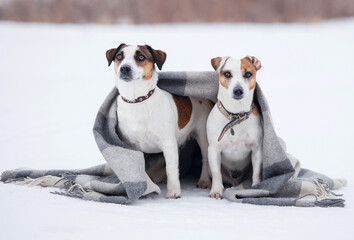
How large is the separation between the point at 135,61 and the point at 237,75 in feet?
2.58

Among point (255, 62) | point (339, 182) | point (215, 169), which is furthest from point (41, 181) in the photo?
point (339, 182)

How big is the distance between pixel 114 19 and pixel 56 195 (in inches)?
335

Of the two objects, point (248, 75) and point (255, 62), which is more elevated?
point (255, 62)

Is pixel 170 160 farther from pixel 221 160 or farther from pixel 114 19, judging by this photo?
pixel 114 19

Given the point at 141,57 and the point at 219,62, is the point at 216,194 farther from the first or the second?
the point at 141,57

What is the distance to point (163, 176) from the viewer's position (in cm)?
402

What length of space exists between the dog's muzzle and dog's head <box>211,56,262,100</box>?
719 millimetres

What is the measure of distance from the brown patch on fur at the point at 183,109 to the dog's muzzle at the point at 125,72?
0.61m

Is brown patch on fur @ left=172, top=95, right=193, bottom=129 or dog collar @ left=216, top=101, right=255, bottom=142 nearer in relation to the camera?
dog collar @ left=216, top=101, right=255, bottom=142

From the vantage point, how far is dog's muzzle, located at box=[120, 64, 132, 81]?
3.33 meters

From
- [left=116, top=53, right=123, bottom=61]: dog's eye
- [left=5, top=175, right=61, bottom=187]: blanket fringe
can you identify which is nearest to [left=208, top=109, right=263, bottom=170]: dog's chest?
[left=116, top=53, right=123, bottom=61]: dog's eye

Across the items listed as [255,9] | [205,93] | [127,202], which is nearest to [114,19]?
[255,9]

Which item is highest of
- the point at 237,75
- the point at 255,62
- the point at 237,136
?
the point at 255,62

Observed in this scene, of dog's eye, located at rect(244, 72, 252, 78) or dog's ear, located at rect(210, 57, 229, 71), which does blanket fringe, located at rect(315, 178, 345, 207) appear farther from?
dog's ear, located at rect(210, 57, 229, 71)
